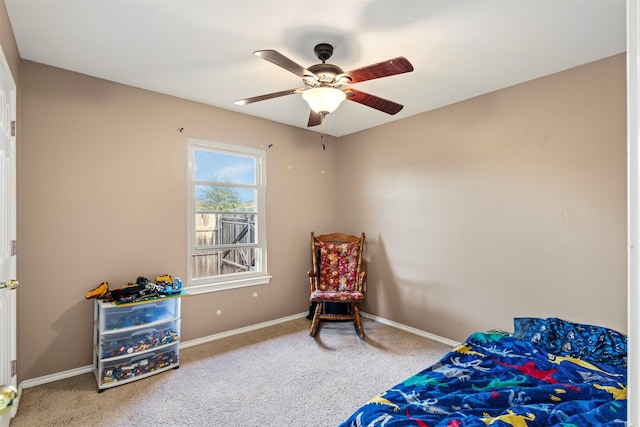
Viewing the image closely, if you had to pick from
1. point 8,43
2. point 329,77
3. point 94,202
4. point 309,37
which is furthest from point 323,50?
point 94,202

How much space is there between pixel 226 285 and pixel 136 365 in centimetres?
113

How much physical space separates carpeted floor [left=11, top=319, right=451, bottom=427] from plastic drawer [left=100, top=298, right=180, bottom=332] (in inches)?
17.7

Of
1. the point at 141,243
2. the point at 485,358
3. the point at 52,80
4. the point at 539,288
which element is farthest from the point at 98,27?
the point at 539,288

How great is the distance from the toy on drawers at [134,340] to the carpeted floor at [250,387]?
0.09m

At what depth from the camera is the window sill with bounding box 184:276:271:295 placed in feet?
10.9

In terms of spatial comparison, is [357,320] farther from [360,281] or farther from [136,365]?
[136,365]

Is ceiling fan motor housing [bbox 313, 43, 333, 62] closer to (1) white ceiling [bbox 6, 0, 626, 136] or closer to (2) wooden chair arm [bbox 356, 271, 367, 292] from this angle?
(1) white ceiling [bbox 6, 0, 626, 136]

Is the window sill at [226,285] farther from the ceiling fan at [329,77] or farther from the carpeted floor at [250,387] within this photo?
the ceiling fan at [329,77]

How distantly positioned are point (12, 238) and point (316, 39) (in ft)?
8.02

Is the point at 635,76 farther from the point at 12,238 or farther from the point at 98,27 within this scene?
the point at 12,238

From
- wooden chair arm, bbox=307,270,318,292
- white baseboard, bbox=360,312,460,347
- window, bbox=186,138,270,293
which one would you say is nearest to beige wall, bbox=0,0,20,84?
window, bbox=186,138,270,293

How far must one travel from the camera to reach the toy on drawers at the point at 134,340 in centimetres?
250

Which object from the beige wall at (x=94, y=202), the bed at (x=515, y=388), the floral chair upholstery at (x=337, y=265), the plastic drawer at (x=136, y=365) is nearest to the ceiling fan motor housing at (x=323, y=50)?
the beige wall at (x=94, y=202)

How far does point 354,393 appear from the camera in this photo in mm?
2416
